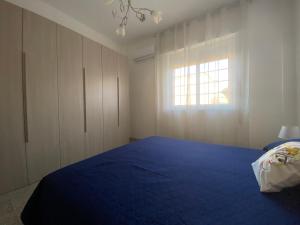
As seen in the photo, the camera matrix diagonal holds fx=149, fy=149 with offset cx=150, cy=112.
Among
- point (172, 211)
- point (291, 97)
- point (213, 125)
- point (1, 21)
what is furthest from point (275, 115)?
point (1, 21)

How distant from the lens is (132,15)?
2637mm

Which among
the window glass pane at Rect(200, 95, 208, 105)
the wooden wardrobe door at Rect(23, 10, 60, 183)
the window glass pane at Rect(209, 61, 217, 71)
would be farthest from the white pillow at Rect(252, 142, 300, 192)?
the wooden wardrobe door at Rect(23, 10, 60, 183)

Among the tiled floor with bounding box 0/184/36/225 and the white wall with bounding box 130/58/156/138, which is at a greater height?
the white wall with bounding box 130/58/156/138

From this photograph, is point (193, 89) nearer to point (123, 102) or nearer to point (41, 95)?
point (123, 102)

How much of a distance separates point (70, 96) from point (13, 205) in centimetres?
145

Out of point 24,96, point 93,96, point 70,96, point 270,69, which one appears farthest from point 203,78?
point 24,96

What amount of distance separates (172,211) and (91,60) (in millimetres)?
2619

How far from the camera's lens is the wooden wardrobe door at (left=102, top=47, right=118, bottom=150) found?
2.89 m

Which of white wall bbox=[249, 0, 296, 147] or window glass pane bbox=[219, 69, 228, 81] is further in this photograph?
window glass pane bbox=[219, 69, 228, 81]

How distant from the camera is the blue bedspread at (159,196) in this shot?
0.64m

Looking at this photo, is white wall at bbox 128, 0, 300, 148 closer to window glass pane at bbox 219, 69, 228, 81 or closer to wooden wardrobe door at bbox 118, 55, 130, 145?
window glass pane at bbox 219, 69, 228, 81

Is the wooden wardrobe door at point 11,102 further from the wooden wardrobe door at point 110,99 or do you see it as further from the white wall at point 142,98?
the white wall at point 142,98

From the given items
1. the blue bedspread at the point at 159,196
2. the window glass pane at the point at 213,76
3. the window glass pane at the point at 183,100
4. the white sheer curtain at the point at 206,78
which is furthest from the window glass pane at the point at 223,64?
the blue bedspread at the point at 159,196

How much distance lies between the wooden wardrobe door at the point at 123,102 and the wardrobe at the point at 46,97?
34 cm
